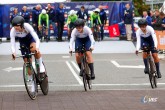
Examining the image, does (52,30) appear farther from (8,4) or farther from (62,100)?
(62,100)

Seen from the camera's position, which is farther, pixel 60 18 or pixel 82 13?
pixel 60 18

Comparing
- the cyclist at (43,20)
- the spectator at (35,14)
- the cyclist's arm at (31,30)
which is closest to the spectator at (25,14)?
the spectator at (35,14)

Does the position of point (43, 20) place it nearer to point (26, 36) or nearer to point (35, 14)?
point (35, 14)

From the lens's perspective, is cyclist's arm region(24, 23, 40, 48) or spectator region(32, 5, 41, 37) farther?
spectator region(32, 5, 41, 37)

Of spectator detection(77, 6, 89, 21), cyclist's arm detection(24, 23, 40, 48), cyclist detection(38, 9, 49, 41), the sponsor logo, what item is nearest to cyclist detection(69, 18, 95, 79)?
cyclist's arm detection(24, 23, 40, 48)

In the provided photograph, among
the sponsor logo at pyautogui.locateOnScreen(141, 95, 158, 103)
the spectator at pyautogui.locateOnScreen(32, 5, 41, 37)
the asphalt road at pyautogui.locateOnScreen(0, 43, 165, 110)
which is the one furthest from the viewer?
the spectator at pyautogui.locateOnScreen(32, 5, 41, 37)

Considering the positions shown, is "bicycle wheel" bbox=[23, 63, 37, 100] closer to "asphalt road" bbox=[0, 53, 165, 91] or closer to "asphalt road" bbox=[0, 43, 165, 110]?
"asphalt road" bbox=[0, 43, 165, 110]

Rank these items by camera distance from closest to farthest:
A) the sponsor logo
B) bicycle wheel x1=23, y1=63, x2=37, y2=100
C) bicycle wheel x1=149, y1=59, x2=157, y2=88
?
the sponsor logo < bicycle wheel x1=23, y1=63, x2=37, y2=100 < bicycle wheel x1=149, y1=59, x2=157, y2=88

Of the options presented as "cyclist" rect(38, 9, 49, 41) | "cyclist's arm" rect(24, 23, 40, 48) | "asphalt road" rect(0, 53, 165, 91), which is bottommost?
"asphalt road" rect(0, 53, 165, 91)

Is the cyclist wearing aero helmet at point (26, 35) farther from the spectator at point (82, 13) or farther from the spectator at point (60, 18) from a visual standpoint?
the spectator at point (60, 18)

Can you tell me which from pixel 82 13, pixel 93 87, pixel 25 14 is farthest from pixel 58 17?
pixel 93 87

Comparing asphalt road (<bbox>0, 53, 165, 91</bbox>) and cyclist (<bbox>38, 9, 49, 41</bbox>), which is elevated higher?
cyclist (<bbox>38, 9, 49, 41</bbox>)

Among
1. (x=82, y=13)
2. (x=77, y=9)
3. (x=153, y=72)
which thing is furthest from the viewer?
(x=77, y=9)

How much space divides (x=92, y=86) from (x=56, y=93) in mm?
2435
